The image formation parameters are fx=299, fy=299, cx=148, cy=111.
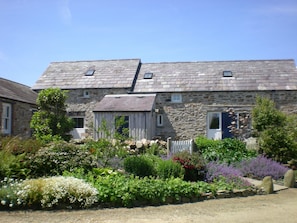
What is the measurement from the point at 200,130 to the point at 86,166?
14.0m

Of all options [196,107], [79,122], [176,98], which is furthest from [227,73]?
[79,122]

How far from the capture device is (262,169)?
422 inches

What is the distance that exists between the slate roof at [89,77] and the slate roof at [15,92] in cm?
169

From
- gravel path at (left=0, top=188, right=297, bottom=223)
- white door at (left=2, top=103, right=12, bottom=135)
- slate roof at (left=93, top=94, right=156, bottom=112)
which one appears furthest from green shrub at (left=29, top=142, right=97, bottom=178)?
white door at (left=2, top=103, right=12, bottom=135)

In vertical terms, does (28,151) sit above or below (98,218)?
above

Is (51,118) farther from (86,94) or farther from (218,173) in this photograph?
(218,173)

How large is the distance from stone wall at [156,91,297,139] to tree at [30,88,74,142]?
8.10 metres

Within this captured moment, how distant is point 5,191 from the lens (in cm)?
673

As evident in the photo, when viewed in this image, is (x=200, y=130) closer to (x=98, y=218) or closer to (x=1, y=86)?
(x=1, y=86)

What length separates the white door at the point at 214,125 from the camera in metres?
21.8

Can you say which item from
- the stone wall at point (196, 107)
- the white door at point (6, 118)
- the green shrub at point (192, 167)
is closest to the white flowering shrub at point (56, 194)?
the green shrub at point (192, 167)

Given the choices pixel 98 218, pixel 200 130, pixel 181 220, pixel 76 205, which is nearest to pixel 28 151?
pixel 76 205

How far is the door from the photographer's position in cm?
2172

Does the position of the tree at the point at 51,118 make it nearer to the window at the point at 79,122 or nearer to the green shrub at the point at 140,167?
the window at the point at 79,122
